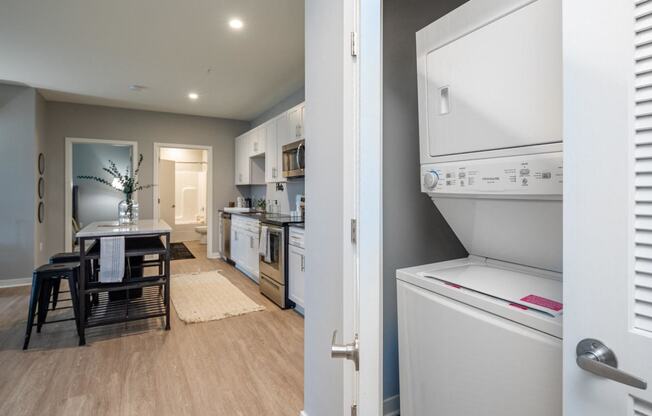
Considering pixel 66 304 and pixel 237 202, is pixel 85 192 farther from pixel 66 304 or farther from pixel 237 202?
pixel 66 304

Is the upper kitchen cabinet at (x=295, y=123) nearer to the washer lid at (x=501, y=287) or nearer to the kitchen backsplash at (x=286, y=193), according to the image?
the kitchen backsplash at (x=286, y=193)

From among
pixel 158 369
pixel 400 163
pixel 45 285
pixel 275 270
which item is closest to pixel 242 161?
pixel 275 270

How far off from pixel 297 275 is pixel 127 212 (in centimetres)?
202

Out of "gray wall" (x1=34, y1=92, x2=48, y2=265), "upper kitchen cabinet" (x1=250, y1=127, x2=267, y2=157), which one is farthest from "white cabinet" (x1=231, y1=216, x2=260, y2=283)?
"gray wall" (x1=34, y1=92, x2=48, y2=265)

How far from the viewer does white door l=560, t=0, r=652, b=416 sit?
0.54 m

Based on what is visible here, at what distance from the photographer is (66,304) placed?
370 centimetres

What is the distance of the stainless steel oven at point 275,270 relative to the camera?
3.49 metres

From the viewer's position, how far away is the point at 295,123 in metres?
4.04

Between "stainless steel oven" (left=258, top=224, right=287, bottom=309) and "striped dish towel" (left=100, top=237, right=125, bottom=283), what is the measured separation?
1.41 meters

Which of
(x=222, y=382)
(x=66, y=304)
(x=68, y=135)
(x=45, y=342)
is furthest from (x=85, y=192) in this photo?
(x=222, y=382)

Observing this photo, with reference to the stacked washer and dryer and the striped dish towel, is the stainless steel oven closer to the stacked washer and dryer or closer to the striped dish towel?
the striped dish towel

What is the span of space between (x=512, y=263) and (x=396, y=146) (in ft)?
2.57

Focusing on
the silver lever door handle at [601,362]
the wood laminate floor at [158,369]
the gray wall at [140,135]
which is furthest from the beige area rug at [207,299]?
the silver lever door handle at [601,362]

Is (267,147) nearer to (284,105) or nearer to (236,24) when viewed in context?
(284,105)
